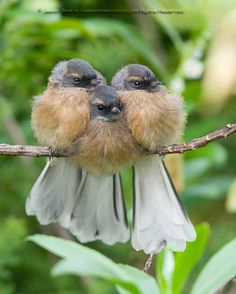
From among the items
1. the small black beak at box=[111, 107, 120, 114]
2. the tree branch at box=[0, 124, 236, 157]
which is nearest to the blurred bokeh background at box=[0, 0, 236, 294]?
the small black beak at box=[111, 107, 120, 114]

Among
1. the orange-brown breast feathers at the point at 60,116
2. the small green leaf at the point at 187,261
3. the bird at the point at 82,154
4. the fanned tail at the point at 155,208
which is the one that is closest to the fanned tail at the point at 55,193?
the bird at the point at 82,154

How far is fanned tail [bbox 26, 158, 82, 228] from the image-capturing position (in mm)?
3508

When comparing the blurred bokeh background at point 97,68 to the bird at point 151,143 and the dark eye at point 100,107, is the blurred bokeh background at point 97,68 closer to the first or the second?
the bird at point 151,143

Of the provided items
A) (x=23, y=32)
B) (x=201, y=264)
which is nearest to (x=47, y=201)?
(x=23, y=32)

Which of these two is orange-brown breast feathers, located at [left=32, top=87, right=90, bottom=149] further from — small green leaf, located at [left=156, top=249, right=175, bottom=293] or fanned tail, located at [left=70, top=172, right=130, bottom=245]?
small green leaf, located at [left=156, top=249, right=175, bottom=293]

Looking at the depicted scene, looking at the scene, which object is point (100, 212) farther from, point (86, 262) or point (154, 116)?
point (86, 262)

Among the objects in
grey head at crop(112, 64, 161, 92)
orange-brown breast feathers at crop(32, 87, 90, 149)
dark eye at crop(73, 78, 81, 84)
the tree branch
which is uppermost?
grey head at crop(112, 64, 161, 92)

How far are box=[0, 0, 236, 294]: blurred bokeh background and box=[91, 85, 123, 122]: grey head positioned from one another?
337 millimetres

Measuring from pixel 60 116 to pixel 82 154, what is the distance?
0.76ft

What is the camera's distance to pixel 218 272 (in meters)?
2.49

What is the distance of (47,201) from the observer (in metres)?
3.55

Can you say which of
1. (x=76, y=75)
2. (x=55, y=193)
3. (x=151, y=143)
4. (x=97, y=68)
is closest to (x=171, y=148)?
Result: (x=151, y=143)

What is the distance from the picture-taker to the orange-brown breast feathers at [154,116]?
337 centimetres

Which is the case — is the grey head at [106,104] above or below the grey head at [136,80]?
below
